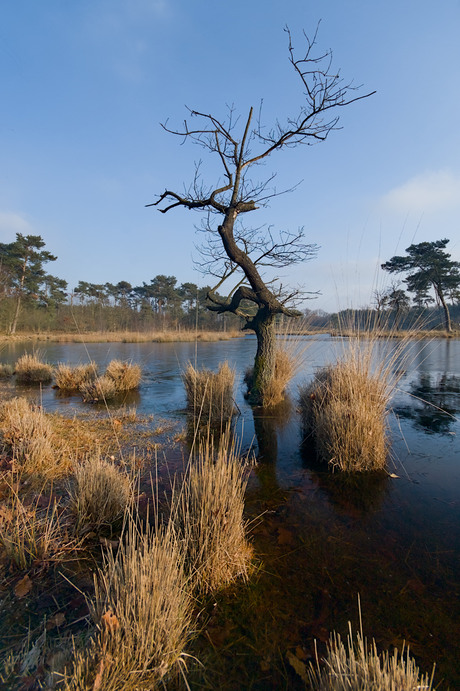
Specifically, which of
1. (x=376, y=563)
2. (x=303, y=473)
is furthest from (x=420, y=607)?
(x=303, y=473)

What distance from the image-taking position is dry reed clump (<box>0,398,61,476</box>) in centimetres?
326

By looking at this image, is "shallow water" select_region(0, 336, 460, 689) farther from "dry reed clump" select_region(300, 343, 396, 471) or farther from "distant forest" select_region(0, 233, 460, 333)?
"distant forest" select_region(0, 233, 460, 333)

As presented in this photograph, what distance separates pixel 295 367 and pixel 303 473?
13.4 feet

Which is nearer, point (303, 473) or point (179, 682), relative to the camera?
point (179, 682)

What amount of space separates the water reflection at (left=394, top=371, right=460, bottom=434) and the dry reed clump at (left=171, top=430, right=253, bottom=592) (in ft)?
12.4

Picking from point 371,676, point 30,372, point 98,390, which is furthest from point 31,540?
point 30,372

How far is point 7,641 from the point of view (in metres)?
1.47

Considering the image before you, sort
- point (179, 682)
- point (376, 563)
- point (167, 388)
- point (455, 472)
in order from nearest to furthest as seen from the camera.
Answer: point (179, 682)
point (376, 563)
point (455, 472)
point (167, 388)

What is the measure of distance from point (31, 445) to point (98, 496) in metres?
1.50

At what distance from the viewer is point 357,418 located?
359cm

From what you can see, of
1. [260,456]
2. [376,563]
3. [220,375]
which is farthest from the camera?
[220,375]

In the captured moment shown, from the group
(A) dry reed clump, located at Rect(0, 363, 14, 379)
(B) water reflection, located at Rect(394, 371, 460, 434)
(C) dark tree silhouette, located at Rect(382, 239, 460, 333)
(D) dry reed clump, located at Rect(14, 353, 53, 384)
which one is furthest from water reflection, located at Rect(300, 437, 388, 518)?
(C) dark tree silhouette, located at Rect(382, 239, 460, 333)

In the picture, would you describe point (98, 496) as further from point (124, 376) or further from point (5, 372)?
point (5, 372)

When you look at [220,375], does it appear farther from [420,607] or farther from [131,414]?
[420,607]
